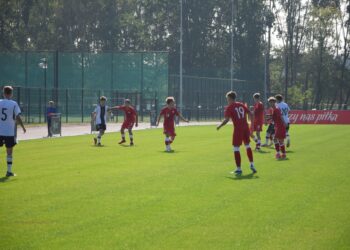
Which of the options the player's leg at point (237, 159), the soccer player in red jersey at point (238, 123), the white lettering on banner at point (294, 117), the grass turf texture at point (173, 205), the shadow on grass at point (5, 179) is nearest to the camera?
the grass turf texture at point (173, 205)

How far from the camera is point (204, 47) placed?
101 meters

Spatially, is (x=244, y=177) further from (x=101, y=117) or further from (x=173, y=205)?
(x=101, y=117)

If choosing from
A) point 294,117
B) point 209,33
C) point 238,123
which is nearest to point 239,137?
point 238,123

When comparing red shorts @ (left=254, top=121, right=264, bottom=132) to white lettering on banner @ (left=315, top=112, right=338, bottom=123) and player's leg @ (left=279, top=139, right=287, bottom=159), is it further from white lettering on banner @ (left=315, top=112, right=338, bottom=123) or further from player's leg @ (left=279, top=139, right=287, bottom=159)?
white lettering on banner @ (left=315, top=112, right=338, bottom=123)

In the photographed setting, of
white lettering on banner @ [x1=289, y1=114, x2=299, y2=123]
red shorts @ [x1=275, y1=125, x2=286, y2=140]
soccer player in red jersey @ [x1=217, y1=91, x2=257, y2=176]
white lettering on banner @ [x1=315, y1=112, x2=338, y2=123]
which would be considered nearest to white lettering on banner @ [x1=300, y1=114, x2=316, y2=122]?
white lettering on banner @ [x1=289, y1=114, x2=299, y2=123]

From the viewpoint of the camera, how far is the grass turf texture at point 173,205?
9.32 metres

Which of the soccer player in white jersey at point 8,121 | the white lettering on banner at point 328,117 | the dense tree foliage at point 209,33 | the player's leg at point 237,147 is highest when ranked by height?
the dense tree foliage at point 209,33

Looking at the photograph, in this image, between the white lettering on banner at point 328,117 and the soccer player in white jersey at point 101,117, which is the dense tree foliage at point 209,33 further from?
the soccer player in white jersey at point 101,117

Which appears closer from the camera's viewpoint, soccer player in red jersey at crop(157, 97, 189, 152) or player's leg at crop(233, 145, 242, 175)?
player's leg at crop(233, 145, 242, 175)

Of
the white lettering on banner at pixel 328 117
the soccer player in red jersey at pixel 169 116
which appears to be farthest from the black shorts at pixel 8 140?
the white lettering on banner at pixel 328 117

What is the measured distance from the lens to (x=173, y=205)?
12141 millimetres

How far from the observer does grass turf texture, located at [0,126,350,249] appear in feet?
30.6

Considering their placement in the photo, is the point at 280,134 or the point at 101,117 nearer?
the point at 280,134

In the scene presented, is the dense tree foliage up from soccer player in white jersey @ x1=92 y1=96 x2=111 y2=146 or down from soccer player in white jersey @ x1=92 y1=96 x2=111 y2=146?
up
